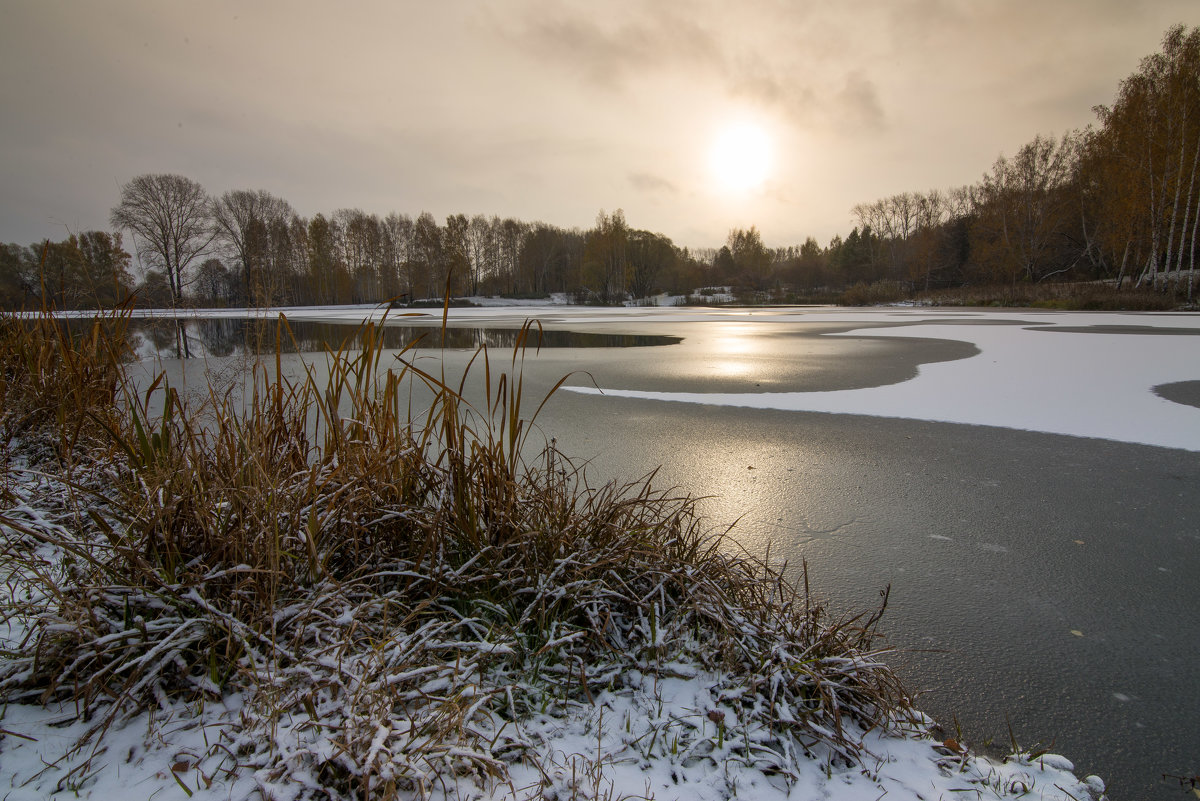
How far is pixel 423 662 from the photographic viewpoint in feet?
4.65

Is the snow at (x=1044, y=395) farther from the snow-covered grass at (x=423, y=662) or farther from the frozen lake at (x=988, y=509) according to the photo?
the snow-covered grass at (x=423, y=662)

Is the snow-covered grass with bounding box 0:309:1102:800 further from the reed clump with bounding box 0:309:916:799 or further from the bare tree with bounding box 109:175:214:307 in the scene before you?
the bare tree with bounding box 109:175:214:307

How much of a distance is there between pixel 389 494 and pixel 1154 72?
31.5 meters

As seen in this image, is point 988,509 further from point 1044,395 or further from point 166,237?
point 166,237

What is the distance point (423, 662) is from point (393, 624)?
18 cm

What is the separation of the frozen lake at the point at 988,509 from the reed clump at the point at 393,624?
1.71 feet

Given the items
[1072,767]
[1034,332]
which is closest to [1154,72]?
[1034,332]

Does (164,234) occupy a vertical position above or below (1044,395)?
above

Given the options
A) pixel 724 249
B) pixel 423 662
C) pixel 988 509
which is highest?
pixel 724 249

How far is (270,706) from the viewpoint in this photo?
123 centimetres

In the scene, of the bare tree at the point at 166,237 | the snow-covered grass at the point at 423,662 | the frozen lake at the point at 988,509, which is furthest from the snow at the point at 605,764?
the bare tree at the point at 166,237

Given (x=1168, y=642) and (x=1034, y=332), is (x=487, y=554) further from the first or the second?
(x=1034, y=332)

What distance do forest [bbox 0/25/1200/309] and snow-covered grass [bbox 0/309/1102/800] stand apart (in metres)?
0.84

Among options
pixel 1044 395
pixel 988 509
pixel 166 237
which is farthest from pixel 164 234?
pixel 1044 395
